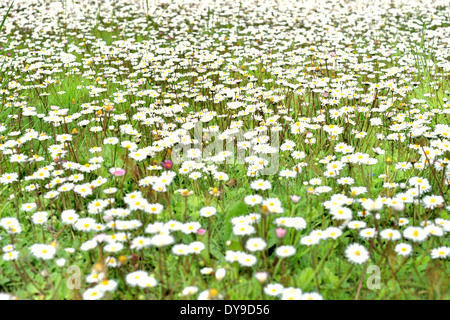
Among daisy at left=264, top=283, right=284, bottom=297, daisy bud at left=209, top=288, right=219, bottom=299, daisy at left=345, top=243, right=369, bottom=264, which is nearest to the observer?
daisy bud at left=209, top=288, right=219, bottom=299

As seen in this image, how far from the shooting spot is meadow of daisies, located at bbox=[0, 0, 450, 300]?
2.15 meters

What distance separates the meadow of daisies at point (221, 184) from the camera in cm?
215

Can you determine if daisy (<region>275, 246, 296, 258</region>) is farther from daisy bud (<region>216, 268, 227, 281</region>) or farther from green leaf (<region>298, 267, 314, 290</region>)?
daisy bud (<region>216, 268, 227, 281</region>)

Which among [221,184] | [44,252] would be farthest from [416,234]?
[44,252]

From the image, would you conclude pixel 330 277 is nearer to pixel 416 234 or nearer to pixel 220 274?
pixel 416 234

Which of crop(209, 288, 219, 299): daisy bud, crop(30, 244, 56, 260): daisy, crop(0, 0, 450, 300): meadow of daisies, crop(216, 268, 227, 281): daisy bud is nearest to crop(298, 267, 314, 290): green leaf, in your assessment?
crop(0, 0, 450, 300): meadow of daisies

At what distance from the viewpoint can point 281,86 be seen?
5.20m

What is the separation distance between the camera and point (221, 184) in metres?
3.16

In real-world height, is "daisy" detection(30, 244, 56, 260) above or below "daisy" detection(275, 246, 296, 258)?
above

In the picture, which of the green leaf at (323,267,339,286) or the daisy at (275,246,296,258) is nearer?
the daisy at (275,246,296,258)

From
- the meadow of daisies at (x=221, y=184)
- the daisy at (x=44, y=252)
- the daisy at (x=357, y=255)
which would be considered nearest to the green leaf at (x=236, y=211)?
the meadow of daisies at (x=221, y=184)
